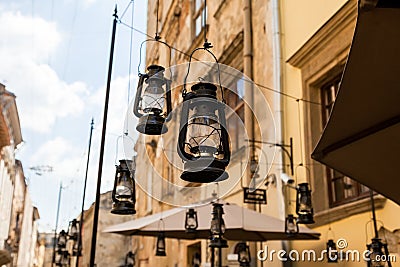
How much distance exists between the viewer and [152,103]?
2865mm

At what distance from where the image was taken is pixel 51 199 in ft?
39.3

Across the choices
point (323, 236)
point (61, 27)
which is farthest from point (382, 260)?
point (61, 27)

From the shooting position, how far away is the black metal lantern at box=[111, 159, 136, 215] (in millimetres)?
3896

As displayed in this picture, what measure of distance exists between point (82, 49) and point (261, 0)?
10.2 ft

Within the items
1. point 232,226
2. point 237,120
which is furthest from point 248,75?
point 232,226

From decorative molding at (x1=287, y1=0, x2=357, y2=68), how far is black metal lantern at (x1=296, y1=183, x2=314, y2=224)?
5.84 ft

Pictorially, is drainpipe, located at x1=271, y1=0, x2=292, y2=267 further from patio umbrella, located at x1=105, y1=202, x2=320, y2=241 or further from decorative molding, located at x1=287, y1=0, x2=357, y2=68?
patio umbrella, located at x1=105, y1=202, x2=320, y2=241

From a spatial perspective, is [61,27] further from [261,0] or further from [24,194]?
[24,194]

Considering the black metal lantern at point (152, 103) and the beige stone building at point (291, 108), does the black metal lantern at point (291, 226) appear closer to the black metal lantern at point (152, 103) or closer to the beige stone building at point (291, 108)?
the beige stone building at point (291, 108)

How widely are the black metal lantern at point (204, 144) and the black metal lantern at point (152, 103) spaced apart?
0.43 metres

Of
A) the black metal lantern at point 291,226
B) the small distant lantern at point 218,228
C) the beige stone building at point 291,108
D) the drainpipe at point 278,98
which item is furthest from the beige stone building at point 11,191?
the black metal lantern at point 291,226

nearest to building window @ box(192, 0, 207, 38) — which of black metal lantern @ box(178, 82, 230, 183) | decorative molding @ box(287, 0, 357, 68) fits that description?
decorative molding @ box(287, 0, 357, 68)

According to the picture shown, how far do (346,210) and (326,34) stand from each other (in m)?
1.99

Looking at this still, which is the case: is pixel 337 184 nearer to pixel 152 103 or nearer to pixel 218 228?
pixel 218 228
